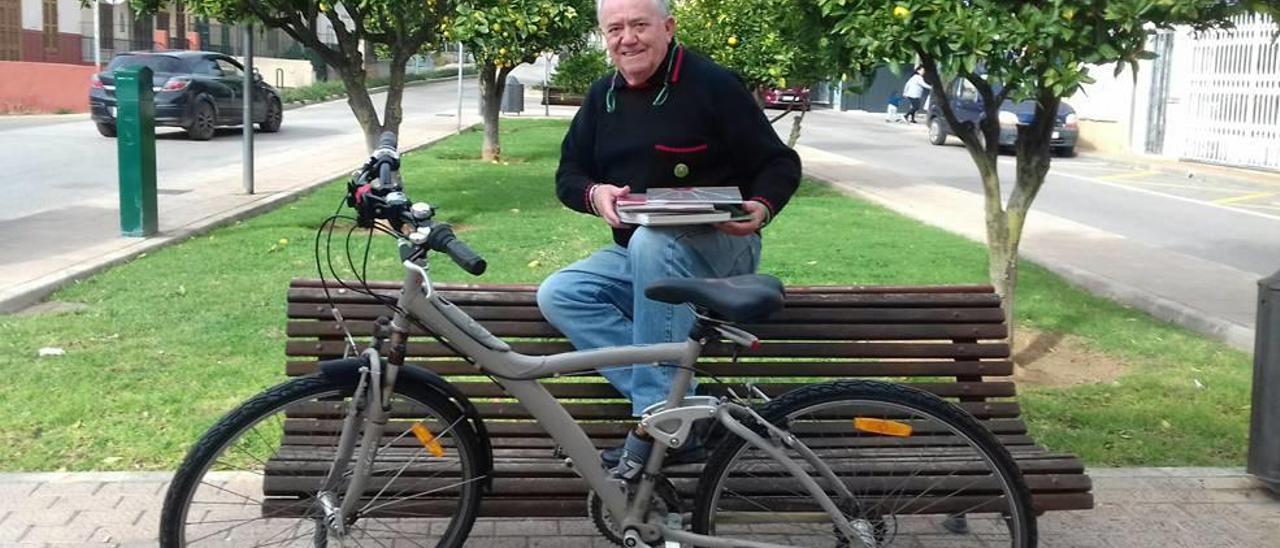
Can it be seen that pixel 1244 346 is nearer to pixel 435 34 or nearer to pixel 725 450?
pixel 725 450

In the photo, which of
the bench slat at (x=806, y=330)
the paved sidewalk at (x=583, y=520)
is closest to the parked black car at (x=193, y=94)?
the paved sidewalk at (x=583, y=520)

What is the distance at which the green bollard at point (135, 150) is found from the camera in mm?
10461

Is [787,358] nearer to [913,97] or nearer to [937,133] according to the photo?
[937,133]

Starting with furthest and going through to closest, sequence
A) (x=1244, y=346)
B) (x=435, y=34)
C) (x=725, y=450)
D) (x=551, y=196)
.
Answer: (x=551, y=196) < (x=435, y=34) < (x=1244, y=346) < (x=725, y=450)

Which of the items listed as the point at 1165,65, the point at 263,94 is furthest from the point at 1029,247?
the point at 263,94

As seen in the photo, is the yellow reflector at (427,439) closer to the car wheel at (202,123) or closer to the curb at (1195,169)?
the curb at (1195,169)

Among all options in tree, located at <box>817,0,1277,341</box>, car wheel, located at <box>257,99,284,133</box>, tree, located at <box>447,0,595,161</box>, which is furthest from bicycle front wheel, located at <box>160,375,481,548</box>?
car wheel, located at <box>257,99,284,133</box>

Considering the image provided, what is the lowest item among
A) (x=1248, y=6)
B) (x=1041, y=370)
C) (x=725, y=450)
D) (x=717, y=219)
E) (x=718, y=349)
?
Result: (x=1041, y=370)

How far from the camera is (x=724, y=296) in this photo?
3129 millimetres

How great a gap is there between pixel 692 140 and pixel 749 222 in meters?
0.31

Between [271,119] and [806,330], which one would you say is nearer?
[806,330]

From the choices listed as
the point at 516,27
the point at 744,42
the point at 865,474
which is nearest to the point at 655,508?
the point at 865,474

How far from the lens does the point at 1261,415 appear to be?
4641mm

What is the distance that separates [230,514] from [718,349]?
4.60ft
